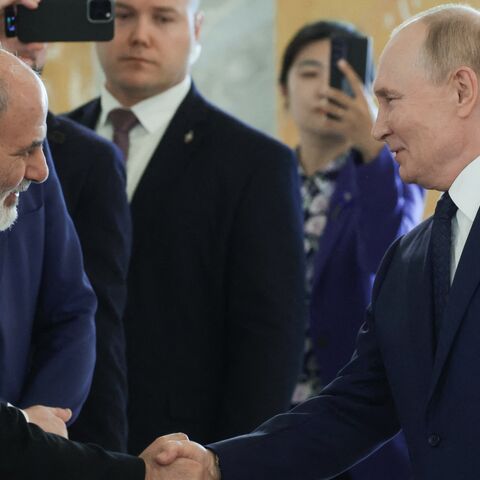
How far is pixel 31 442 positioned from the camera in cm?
274

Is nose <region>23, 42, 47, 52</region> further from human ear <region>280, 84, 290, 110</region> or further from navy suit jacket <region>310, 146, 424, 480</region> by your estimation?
human ear <region>280, 84, 290, 110</region>

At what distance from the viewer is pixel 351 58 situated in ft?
13.7

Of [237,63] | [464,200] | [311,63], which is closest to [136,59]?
[311,63]

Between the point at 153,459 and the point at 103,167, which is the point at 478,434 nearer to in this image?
the point at 153,459

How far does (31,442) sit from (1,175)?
47 cm

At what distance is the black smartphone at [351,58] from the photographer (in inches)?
162

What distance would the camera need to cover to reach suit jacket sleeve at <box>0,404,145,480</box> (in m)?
2.72

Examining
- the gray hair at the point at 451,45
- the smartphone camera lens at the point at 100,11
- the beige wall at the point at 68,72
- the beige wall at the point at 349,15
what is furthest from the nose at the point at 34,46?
the beige wall at the point at 68,72

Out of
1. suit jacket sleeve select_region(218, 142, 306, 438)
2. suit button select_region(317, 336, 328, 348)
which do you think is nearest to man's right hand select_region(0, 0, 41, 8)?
suit jacket sleeve select_region(218, 142, 306, 438)

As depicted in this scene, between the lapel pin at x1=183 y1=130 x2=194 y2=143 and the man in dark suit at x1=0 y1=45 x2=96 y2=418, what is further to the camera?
the lapel pin at x1=183 y1=130 x2=194 y2=143

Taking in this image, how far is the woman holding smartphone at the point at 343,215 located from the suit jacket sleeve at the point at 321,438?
861mm

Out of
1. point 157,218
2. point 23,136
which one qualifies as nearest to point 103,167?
point 157,218

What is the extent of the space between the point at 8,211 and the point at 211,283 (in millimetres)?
925

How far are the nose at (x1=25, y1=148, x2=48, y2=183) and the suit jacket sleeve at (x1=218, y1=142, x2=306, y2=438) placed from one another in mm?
935
